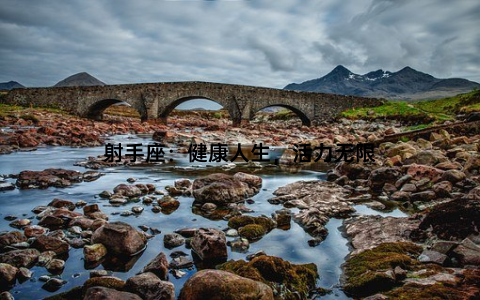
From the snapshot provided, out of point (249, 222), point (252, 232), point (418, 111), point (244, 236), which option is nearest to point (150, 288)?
point (244, 236)

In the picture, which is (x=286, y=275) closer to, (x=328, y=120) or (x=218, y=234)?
(x=218, y=234)

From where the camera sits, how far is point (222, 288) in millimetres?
2969

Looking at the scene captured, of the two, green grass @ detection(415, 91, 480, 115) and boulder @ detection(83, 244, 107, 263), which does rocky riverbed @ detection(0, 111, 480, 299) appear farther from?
green grass @ detection(415, 91, 480, 115)

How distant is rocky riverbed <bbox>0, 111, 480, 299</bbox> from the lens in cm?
341

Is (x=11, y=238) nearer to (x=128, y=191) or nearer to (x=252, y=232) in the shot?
(x=128, y=191)

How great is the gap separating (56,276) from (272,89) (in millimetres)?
35447

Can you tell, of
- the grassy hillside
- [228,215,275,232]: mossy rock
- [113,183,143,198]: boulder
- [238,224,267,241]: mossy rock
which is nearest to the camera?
[238,224,267,241]: mossy rock

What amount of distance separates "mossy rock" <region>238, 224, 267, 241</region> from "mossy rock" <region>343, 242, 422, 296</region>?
139cm

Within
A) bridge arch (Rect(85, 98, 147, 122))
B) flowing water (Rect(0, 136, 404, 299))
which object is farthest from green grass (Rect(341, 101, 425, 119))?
flowing water (Rect(0, 136, 404, 299))

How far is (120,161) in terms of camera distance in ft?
39.4

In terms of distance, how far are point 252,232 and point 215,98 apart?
33693mm

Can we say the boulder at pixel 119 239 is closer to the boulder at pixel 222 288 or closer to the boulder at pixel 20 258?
the boulder at pixel 20 258

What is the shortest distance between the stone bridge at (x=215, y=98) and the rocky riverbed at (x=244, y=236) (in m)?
28.8

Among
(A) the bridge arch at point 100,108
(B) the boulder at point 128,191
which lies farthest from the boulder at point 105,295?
(A) the bridge arch at point 100,108
